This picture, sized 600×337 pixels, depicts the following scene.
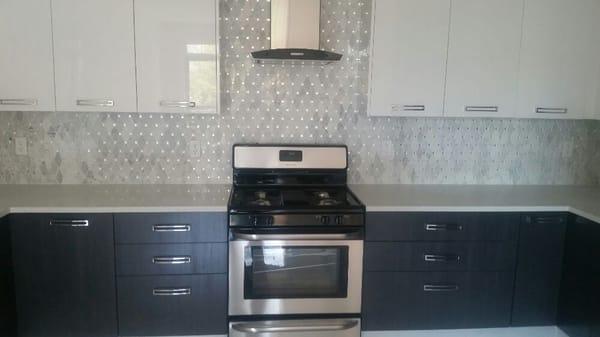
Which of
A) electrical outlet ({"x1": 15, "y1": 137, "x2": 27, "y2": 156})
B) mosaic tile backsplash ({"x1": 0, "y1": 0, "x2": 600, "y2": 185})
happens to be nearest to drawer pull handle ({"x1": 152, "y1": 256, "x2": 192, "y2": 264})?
mosaic tile backsplash ({"x1": 0, "y1": 0, "x2": 600, "y2": 185})

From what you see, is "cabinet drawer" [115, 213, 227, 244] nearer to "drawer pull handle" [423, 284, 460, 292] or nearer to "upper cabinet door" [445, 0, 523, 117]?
"drawer pull handle" [423, 284, 460, 292]

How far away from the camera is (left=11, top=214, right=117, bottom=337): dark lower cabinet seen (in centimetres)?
217

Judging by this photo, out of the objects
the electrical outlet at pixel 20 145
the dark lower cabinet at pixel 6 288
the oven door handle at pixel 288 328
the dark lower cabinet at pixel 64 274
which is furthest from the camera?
the electrical outlet at pixel 20 145

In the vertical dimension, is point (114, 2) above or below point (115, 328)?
above

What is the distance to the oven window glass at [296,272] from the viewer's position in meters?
2.26

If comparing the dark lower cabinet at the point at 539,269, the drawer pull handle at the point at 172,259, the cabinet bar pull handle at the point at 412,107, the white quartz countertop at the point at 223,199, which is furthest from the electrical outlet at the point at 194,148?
the dark lower cabinet at the point at 539,269

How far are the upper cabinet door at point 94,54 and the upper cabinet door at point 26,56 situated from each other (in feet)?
0.16

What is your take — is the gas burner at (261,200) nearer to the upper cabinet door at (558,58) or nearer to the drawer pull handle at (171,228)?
the drawer pull handle at (171,228)

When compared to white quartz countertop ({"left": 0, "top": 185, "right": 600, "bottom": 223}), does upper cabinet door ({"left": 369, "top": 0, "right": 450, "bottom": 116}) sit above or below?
above

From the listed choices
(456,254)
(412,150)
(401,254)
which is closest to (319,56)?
(412,150)

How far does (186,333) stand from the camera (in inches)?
91.2

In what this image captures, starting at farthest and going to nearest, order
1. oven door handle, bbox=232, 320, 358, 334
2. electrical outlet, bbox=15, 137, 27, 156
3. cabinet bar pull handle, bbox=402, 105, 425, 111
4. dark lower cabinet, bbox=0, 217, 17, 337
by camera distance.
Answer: electrical outlet, bbox=15, 137, 27, 156 → cabinet bar pull handle, bbox=402, 105, 425, 111 → oven door handle, bbox=232, 320, 358, 334 → dark lower cabinet, bbox=0, 217, 17, 337

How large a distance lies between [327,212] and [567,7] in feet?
6.04

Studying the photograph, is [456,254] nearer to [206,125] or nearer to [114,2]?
[206,125]
